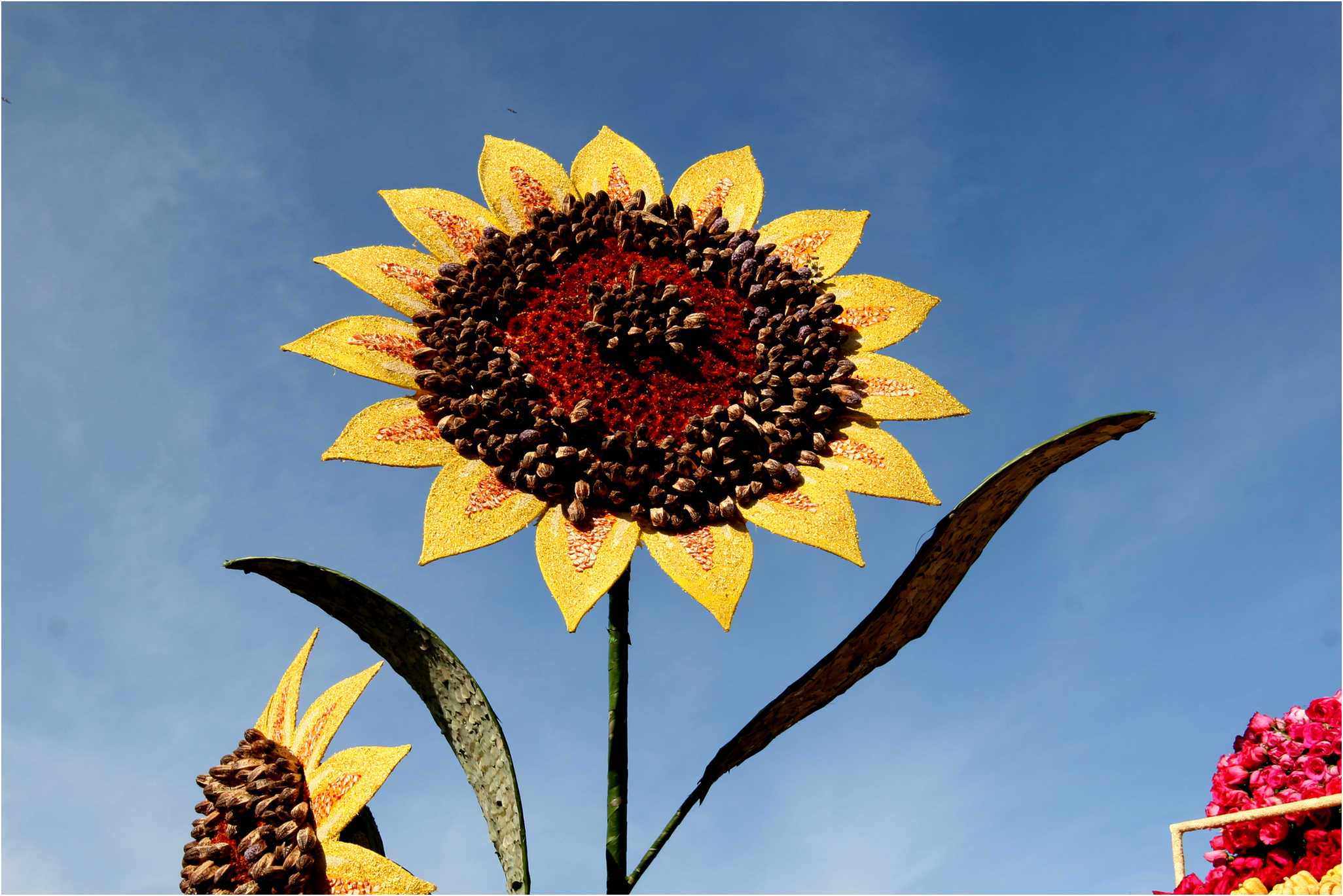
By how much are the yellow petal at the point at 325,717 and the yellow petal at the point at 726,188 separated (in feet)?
11.0

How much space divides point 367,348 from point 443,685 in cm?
181

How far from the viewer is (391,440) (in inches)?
207

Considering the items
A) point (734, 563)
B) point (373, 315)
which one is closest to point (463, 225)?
point (373, 315)

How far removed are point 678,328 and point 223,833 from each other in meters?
3.33

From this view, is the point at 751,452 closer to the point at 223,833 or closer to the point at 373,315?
the point at 373,315

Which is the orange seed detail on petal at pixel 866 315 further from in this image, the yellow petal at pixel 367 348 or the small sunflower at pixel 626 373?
the yellow petal at pixel 367 348

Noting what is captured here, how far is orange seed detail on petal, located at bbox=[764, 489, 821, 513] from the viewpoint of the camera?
5027 millimetres

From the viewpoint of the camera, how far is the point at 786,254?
6422 millimetres

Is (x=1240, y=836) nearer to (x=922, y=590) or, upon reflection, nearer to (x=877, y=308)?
(x=922, y=590)

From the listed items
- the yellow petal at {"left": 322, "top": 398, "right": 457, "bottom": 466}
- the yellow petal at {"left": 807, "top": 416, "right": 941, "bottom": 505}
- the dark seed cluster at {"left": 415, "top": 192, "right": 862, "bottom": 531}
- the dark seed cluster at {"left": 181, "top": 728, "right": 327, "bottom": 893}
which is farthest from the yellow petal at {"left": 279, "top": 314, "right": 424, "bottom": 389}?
the yellow petal at {"left": 807, "top": 416, "right": 941, "bottom": 505}

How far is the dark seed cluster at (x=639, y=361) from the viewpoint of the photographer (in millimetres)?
5121

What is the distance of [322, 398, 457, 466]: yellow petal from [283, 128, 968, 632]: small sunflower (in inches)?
0.4

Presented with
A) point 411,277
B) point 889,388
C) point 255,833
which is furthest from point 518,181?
point 255,833

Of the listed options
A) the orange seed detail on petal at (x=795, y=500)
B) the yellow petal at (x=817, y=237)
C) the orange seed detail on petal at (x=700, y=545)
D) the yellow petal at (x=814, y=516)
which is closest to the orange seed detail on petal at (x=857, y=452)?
the yellow petal at (x=814, y=516)
